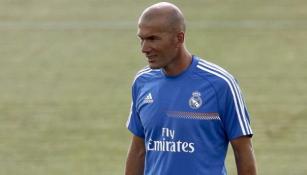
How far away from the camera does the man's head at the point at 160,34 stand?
18.6 ft

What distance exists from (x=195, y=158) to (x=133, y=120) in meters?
0.58

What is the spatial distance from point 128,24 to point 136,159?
1051 centimetres

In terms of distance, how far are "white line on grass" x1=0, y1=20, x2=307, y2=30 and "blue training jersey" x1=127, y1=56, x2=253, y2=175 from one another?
10.4 metres

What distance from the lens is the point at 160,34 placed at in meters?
5.67

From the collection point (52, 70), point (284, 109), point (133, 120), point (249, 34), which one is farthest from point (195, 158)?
point (249, 34)

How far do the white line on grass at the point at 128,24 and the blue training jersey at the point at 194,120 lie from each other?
1043 cm

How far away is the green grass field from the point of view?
1098 cm

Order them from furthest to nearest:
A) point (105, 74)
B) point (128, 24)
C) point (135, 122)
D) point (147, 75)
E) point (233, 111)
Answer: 1. point (128, 24)
2. point (105, 74)
3. point (135, 122)
4. point (147, 75)
5. point (233, 111)

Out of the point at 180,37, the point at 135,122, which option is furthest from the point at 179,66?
the point at 135,122

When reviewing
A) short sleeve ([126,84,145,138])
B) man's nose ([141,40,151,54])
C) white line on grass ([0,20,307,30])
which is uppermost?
white line on grass ([0,20,307,30])

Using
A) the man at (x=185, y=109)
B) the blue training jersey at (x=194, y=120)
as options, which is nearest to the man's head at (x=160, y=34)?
the man at (x=185, y=109)

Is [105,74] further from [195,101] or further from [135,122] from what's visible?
[195,101]

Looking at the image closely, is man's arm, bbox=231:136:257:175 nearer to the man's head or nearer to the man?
the man

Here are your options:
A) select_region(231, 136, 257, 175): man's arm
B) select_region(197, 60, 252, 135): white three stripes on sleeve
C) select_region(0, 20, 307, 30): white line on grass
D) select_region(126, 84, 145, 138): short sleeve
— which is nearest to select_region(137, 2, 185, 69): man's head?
select_region(197, 60, 252, 135): white three stripes on sleeve
